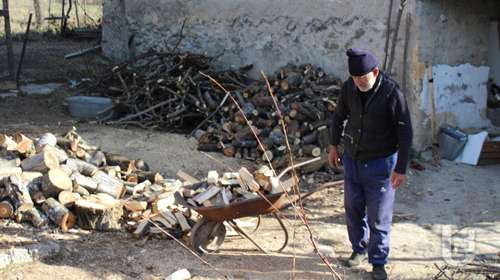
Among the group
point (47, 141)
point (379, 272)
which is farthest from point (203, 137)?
point (379, 272)

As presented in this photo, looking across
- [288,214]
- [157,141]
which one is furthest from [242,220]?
[157,141]

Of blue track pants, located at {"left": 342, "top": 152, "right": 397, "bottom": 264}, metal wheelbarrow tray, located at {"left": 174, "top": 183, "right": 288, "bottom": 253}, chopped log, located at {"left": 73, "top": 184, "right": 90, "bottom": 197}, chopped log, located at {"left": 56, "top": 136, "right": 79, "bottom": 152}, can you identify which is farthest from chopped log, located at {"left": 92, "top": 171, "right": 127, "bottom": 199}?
blue track pants, located at {"left": 342, "top": 152, "right": 397, "bottom": 264}

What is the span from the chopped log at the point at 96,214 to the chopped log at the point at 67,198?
0.13 meters

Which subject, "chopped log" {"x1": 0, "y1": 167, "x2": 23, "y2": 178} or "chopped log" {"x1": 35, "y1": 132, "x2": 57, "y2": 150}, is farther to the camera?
"chopped log" {"x1": 35, "y1": 132, "x2": 57, "y2": 150}

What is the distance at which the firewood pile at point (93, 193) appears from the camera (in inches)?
153

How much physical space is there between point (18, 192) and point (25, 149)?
2.80 feet

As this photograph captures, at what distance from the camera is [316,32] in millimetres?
7680

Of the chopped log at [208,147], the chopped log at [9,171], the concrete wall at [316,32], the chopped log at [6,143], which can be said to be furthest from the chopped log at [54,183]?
the concrete wall at [316,32]

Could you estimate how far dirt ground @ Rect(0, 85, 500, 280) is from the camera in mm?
3533

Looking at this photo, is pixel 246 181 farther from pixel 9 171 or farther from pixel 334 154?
pixel 9 171

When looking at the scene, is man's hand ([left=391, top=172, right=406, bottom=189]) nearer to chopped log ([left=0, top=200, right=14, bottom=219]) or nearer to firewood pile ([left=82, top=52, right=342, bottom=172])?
firewood pile ([left=82, top=52, right=342, bottom=172])

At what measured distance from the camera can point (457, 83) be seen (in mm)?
6887

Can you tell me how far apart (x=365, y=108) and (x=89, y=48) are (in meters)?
11.0

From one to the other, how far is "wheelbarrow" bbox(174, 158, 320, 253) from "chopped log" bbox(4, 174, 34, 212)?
1.62 meters
